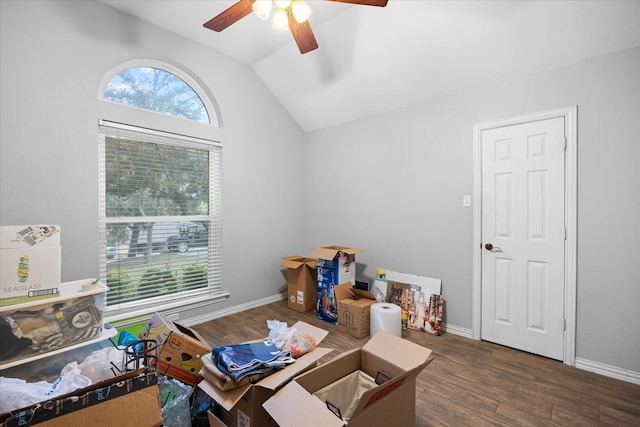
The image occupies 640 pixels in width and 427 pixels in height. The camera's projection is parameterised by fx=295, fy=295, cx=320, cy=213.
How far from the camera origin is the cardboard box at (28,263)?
169 cm

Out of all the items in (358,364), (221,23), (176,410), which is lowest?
(176,410)

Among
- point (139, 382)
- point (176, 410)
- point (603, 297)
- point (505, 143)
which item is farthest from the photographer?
point (505, 143)

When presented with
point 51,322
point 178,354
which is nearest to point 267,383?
point 178,354

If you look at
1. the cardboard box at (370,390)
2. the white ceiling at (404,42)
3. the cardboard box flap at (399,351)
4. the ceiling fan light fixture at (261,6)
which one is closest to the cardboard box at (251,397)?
the cardboard box at (370,390)

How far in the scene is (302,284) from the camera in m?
3.58

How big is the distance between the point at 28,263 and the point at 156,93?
6.46 ft

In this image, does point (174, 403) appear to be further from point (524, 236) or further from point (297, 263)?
point (524, 236)

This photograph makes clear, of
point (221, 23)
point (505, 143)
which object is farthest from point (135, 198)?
point (505, 143)

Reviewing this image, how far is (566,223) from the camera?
7.77 feet

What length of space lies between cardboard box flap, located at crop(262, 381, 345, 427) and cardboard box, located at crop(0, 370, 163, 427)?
0.43 meters

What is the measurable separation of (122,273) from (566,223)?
3876 mm

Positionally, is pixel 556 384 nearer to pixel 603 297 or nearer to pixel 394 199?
pixel 603 297

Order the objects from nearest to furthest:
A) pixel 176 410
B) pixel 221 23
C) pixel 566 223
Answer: pixel 176 410 < pixel 221 23 < pixel 566 223

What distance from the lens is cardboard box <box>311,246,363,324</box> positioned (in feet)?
10.7
